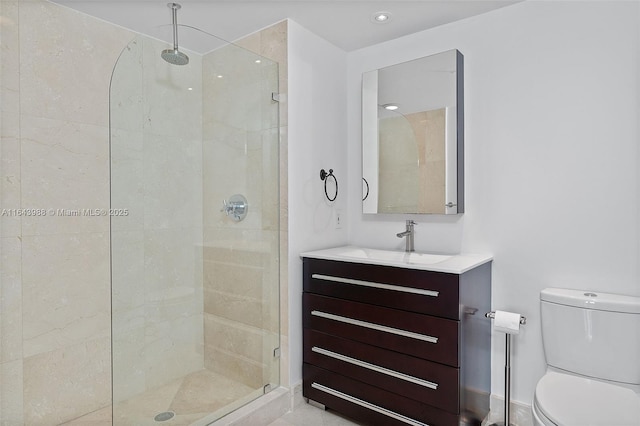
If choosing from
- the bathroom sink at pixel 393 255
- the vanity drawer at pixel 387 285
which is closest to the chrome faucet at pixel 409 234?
the bathroom sink at pixel 393 255

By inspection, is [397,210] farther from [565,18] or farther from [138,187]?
[138,187]

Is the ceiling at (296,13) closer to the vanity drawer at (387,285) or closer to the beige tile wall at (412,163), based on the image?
the beige tile wall at (412,163)

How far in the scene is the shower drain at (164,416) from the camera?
1.72 meters

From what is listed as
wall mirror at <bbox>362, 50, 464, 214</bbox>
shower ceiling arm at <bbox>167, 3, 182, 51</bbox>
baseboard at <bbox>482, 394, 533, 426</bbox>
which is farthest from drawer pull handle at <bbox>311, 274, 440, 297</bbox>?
shower ceiling arm at <bbox>167, 3, 182, 51</bbox>

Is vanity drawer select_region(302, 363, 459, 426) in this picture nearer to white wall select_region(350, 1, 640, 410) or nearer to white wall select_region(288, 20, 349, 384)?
white wall select_region(288, 20, 349, 384)

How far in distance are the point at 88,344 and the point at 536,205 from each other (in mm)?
2513

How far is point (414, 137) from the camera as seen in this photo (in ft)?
7.64

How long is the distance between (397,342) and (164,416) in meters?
1.13

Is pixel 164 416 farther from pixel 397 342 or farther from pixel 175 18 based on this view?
pixel 175 18

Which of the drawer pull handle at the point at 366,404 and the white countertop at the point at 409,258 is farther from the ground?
the white countertop at the point at 409,258

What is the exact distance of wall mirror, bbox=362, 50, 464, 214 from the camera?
219 centimetres

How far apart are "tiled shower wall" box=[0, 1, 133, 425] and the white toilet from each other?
222 centimetres

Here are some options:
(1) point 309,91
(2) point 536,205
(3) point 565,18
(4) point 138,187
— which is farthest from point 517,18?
(4) point 138,187

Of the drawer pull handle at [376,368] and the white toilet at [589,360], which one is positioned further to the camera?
the drawer pull handle at [376,368]
